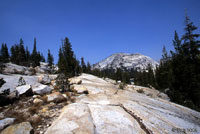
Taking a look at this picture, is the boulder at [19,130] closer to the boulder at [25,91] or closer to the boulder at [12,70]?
the boulder at [25,91]

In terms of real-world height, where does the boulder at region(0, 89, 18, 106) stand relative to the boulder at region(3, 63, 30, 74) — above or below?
below

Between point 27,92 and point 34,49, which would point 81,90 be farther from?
point 34,49

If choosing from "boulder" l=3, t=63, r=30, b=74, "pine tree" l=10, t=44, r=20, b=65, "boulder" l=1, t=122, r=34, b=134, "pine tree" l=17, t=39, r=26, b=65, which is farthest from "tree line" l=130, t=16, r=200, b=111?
"pine tree" l=10, t=44, r=20, b=65

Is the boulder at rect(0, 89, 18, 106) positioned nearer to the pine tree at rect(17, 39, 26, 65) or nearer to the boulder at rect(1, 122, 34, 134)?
the boulder at rect(1, 122, 34, 134)

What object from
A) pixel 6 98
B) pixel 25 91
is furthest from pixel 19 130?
pixel 6 98

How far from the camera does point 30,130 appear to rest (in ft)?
12.5

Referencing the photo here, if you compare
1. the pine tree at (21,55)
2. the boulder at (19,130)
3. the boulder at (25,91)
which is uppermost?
the pine tree at (21,55)

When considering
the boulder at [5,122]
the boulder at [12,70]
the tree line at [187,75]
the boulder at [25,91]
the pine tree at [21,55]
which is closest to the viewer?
the boulder at [5,122]

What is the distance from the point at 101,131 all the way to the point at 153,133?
8.88 ft

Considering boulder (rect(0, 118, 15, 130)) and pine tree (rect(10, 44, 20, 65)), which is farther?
pine tree (rect(10, 44, 20, 65))

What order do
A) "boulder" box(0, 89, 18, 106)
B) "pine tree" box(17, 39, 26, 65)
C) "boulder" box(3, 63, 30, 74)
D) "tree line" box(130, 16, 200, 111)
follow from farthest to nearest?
"pine tree" box(17, 39, 26, 65) < "boulder" box(3, 63, 30, 74) < "tree line" box(130, 16, 200, 111) < "boulder" box(0, 89, 18, 106)

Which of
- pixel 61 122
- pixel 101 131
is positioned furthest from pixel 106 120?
pixel 61 122

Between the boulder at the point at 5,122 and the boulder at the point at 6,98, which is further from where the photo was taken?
the boulder at the point at 6,98

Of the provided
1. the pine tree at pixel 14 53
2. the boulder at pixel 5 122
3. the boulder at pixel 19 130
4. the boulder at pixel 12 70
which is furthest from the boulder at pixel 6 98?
the pine tree at pixel 14 53
